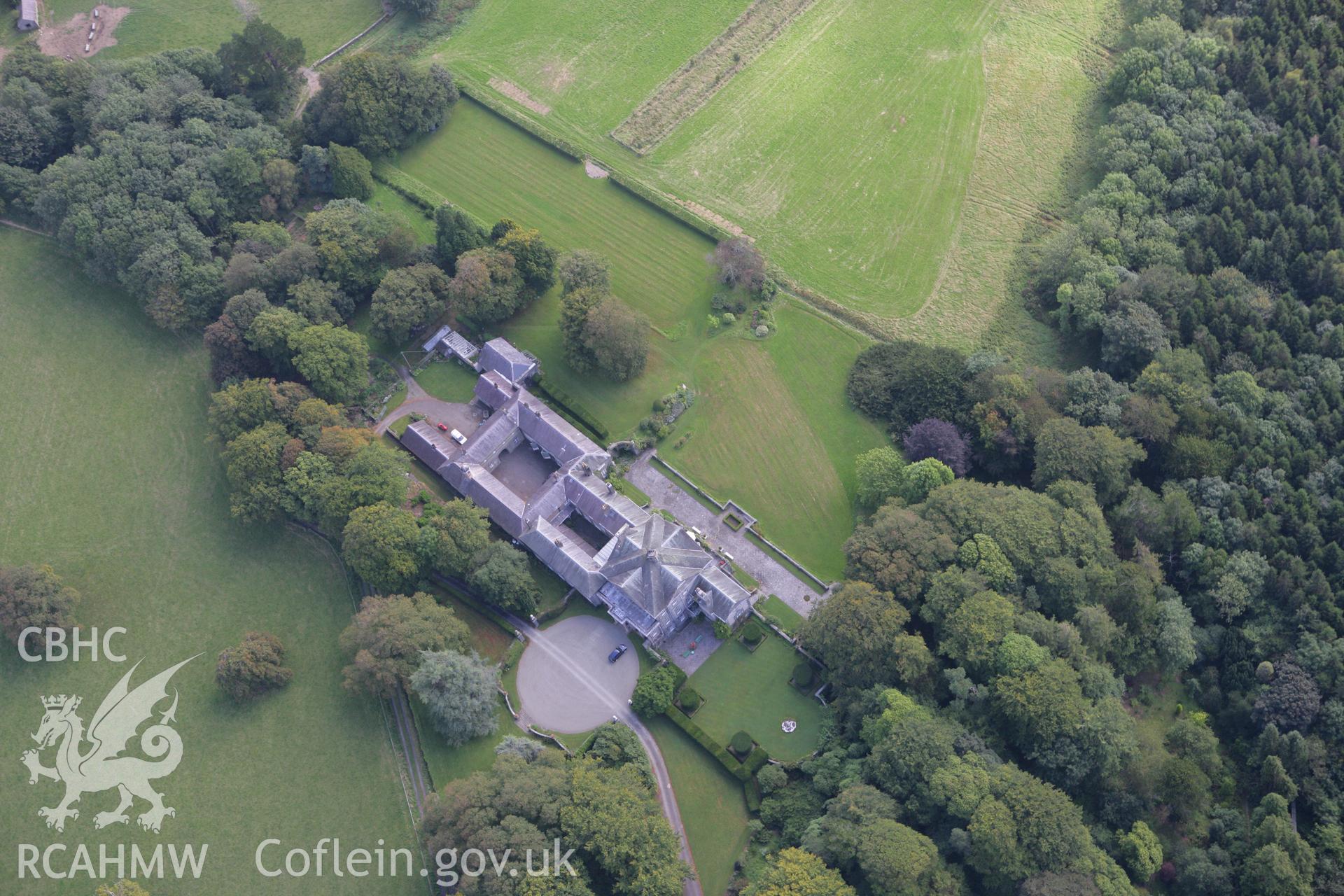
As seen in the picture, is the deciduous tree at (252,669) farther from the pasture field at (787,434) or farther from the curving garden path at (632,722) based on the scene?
the pasture field at (787,434)

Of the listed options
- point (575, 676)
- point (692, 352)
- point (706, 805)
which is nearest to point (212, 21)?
point (692, 352)

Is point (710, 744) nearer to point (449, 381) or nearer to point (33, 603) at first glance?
point (449, 381)

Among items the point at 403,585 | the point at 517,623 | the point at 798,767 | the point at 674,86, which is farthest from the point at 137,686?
the point at 674,86

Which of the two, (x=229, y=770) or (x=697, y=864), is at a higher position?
(x=697, y=864)

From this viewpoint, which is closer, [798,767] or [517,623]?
[798,767]

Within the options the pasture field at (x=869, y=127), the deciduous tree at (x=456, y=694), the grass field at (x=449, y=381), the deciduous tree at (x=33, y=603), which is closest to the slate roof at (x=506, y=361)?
the grass field at (x=449, y=381)

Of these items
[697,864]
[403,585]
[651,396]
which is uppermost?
[651,396]

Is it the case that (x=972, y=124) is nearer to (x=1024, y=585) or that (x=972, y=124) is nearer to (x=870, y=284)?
(x=870, y=284)
